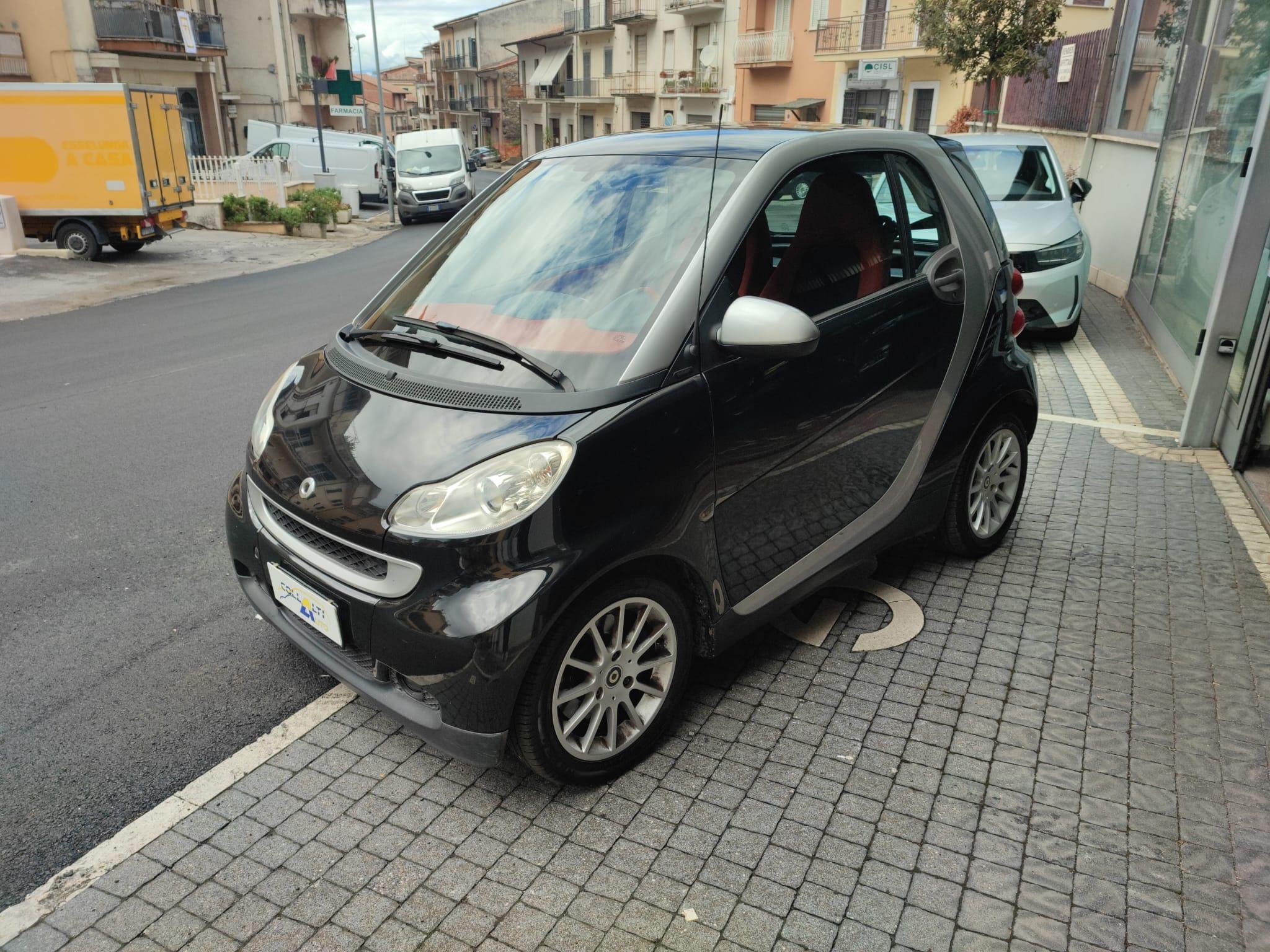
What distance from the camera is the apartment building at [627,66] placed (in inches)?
1740

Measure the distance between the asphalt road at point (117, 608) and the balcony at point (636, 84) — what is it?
4658 centimetres

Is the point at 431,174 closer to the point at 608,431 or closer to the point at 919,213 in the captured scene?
the point at 919,213

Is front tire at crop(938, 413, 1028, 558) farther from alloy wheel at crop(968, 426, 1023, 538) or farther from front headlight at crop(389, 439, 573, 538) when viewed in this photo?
front headlight at crop(389, 439, 573, 538)

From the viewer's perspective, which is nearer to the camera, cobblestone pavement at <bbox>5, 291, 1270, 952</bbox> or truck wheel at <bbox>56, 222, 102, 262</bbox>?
cobblestone pavement at <bbox>5, 291, 1270, 952</bbox>

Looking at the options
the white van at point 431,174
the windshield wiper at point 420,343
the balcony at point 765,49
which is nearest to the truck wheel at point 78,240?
the white van at point 431,174

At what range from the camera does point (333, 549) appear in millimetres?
2816

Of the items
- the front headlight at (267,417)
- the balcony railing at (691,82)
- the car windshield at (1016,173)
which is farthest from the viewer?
the balcony railing at (691,82)

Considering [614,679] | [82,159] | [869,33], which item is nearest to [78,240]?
[82,159]

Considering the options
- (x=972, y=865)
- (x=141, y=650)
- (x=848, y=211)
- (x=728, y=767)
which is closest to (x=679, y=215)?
(x=848, y=211)

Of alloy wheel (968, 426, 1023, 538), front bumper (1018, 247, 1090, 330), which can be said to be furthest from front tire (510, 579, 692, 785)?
front bumper (1018, 247, 1090, 330)

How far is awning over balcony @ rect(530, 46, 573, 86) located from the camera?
63.9 metres

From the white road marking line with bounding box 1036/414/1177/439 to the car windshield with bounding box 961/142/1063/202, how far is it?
3.44m

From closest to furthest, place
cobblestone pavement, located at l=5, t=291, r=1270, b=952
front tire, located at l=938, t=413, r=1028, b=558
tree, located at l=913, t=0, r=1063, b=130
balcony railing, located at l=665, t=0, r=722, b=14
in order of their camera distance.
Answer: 1. cobblestone pavement, located at l=5, t=291, r=1270, b=952
2. front tire, located at l=938, t=413, r=1028, b=558
3. tree, located at l=913, t=0, r=1063, b=130
4. balcony railing, located at l=665, t=0, r=722, b=14

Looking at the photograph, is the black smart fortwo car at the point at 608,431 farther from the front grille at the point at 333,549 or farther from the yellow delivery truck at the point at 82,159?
the yellow delivery truck at the point at 82,159
